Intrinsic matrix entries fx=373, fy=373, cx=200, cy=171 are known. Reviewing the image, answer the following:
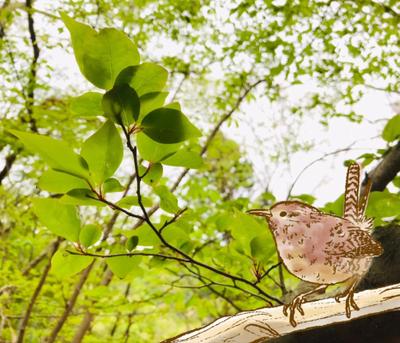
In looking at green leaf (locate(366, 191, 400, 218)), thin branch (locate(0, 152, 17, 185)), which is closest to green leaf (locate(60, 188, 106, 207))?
green leaf (locate(366, 191, 400, 218))

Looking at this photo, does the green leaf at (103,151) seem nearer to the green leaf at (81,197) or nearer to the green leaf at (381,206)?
the green leaf at (81,197)

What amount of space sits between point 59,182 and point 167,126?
136 mm

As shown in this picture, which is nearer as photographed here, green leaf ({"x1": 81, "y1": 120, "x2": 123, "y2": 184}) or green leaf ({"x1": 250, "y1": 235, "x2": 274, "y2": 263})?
green leaf ({"x1": 81, "y1": 120, "x2": 123, "y2": 184})

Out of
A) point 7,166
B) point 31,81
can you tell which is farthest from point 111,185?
point 7,166

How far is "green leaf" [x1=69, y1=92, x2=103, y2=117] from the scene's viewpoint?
1.17ft

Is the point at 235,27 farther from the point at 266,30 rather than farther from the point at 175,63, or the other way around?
the point at 175,63

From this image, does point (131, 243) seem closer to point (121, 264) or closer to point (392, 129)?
point (121, 264)

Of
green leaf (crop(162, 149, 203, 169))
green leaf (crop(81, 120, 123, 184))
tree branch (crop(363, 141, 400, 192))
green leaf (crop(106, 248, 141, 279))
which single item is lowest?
green leaf (crop(106, 248, 141, 279))

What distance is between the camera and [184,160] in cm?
45

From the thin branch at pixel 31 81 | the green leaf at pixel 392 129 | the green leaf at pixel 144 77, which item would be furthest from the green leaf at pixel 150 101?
the thin branch at pixel 31 81

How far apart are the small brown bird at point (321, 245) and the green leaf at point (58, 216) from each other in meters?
0.23

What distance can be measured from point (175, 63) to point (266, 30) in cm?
70

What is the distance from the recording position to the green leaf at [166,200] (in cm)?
53

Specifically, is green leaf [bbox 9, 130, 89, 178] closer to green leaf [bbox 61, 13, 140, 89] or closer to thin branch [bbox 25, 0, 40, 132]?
green leaf [bbox 61, 13, 140, 89]
